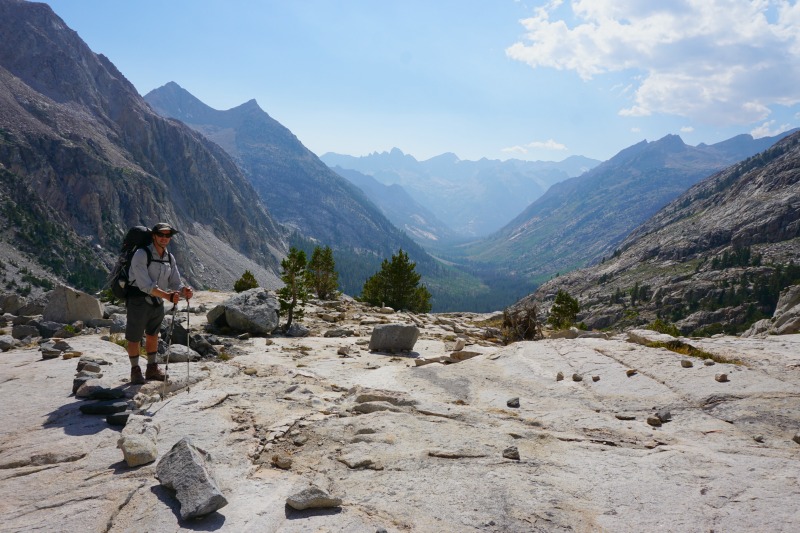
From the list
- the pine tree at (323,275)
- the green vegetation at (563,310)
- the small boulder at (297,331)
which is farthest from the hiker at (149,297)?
the green vegetation at (563,310)

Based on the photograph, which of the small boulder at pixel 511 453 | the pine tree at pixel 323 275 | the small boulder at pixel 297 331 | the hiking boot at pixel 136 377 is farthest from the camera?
the pine tree at pixel 323 275

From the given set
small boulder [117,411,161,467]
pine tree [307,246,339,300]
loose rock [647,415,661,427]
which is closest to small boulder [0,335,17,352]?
small boulder [117,411,161,467]

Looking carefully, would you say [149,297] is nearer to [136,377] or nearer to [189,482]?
[136,377]

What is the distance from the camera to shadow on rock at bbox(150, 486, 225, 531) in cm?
506

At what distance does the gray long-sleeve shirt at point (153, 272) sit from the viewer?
9.62m

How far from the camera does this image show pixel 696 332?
124m

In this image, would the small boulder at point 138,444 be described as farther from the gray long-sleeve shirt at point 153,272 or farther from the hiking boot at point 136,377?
the gray long-sleeve shirt at point 153,272

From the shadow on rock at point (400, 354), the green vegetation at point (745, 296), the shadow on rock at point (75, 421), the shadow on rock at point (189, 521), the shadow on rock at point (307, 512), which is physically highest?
the shadow on rock at point (75, 421)

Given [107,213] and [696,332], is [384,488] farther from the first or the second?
[107,213]

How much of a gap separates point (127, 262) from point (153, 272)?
0.59 metres

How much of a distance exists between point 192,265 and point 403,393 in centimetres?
20190

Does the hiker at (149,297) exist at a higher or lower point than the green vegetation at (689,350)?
higher

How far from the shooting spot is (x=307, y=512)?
17.6ft

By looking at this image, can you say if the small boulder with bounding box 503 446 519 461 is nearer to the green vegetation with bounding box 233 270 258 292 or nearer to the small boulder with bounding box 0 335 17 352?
the small boulder with bounding box 0 335 17 352
